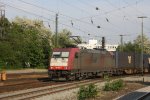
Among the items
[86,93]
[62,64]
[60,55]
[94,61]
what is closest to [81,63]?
[60,55]

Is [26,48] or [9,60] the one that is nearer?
[9,60]

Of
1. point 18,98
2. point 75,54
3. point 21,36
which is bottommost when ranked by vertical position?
point 18,98

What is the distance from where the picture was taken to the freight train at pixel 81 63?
114ft

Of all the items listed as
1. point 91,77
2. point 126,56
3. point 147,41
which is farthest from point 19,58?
point 147,41

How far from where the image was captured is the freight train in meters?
34.7

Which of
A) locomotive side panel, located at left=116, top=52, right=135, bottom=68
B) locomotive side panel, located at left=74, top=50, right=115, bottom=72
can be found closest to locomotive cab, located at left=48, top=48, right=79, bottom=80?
locomotive side panel, located at left=74, top=50, right=115, bottom=72

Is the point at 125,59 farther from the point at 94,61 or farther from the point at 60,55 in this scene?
the point at 60,55

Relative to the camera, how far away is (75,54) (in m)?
35.1

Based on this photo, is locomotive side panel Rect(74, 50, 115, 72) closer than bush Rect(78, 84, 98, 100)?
No

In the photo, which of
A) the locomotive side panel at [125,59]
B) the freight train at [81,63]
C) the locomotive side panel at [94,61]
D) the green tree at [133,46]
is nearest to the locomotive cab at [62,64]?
the freight train at [81,63]

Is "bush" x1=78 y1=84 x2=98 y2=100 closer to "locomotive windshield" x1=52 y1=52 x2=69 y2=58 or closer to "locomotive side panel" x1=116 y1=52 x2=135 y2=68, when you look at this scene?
"locomotive windshield" x1=52 y1=52 x2=69 y2=58

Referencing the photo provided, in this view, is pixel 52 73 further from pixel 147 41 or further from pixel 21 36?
pixel 147 41

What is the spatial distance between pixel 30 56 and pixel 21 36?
4.03 m

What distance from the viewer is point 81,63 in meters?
36.5
